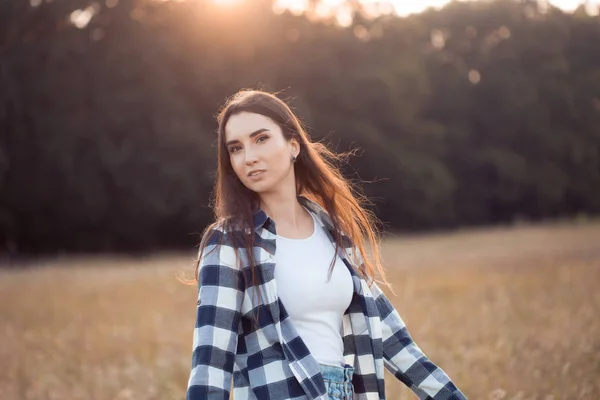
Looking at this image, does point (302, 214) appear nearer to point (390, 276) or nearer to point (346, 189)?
point (346, 189)

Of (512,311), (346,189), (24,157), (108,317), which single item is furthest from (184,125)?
(346,189)

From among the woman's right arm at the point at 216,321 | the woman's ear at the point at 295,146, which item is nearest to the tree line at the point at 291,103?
the woman's ear at the point at 295,146

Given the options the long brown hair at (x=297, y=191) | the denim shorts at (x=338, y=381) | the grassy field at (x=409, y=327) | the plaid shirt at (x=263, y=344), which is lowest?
the grassy field at (x=409, y=327)

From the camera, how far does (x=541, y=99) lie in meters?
33.4

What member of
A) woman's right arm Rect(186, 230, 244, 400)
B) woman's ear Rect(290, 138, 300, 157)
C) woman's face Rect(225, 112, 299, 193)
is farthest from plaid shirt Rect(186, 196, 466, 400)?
woman's ear Rect(290, 138, 300, 157)

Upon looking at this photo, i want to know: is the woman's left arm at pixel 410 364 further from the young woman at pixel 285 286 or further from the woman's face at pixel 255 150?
the woman's face at pixel 255 150

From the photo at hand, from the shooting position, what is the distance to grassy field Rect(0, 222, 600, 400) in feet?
16.4

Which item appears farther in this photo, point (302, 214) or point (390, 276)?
point (390, 276)

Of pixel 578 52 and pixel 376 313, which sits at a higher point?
pixel 578 52

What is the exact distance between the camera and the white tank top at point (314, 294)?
2.33 metres

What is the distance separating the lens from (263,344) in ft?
7.38

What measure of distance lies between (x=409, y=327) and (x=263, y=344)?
512 centimetres

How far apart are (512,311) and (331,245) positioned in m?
5.78

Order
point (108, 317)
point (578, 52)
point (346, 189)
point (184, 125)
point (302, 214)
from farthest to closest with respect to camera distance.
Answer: point (578, 52) → point (184, 125) → point (108, 317) → point (346, 189) → point (302, 214)
